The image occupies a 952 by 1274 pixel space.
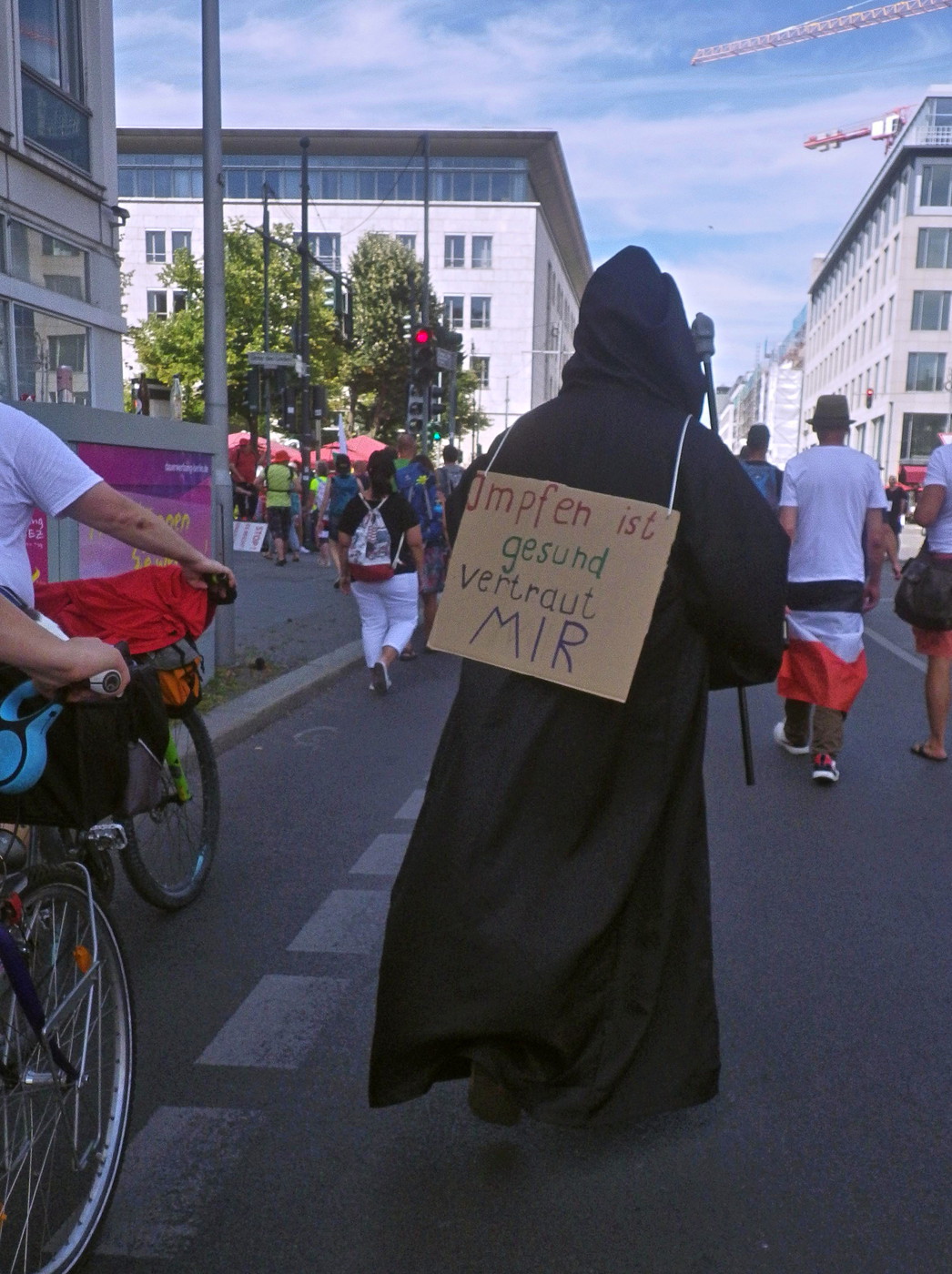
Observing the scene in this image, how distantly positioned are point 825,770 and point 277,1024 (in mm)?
3953

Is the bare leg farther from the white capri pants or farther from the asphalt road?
the white capri pants

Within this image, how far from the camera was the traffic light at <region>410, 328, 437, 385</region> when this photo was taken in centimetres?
2042

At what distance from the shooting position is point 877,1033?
3723 millimetres

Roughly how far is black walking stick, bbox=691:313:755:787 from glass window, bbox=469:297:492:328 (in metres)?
72.3

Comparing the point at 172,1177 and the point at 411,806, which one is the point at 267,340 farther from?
the point at 172,1177

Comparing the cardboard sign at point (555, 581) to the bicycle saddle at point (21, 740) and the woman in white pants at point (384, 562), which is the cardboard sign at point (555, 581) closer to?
the bicycle saddle at point (21, 740)

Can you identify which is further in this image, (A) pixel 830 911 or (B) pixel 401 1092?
(A) pixel 830 911

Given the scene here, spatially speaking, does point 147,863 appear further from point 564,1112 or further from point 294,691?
point 294,691

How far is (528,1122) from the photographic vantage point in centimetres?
318

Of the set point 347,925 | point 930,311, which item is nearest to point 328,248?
point 930,311

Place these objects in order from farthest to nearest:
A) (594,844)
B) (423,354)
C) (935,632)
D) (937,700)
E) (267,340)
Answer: (267,340) < (423,354) < (937,700) < (935,632) < (594,844)

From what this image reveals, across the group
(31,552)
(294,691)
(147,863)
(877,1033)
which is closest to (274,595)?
(294,691)

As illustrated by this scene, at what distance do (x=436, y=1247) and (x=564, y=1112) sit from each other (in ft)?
1.21

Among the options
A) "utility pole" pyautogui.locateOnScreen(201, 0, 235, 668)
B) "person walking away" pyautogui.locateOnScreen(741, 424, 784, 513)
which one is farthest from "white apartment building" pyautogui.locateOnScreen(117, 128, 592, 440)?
"utility pole" pyautogui.locateOnScreen(201, 0, 235, 668)
